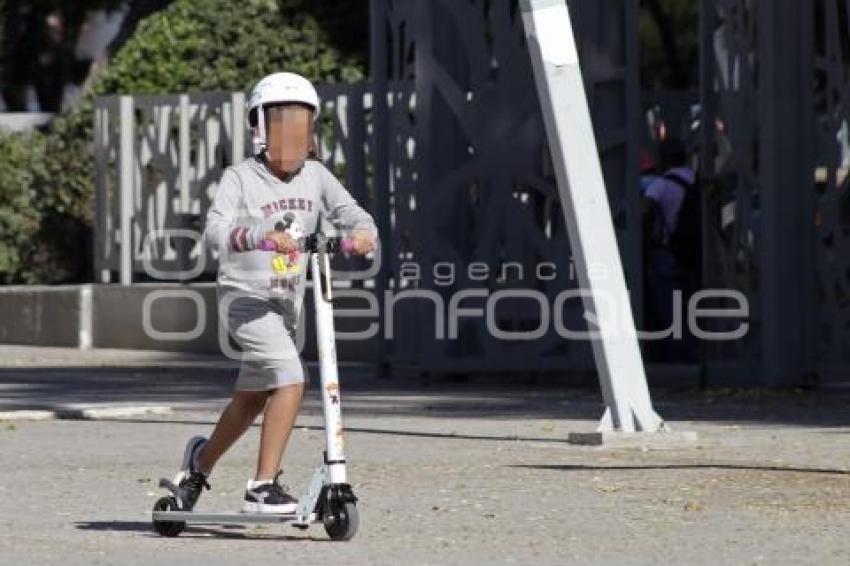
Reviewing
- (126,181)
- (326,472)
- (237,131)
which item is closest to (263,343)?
(326,472)

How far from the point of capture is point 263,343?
9766 millimetres

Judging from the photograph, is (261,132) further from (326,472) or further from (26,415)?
(26,415)

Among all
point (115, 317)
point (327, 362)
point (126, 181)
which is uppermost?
point (126, 181)

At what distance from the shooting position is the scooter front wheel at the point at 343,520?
9.49 metres

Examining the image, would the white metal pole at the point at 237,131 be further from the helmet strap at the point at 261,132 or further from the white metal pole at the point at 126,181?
the helmet strap at the point at 261,132

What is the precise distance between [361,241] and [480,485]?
7.26 ft

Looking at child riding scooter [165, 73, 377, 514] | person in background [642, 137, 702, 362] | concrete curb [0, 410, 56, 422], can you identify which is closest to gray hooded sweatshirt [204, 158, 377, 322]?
child riding scooter [165, 73, 377, 514]

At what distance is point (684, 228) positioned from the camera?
20953mm

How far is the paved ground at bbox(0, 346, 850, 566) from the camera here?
30.8 feet

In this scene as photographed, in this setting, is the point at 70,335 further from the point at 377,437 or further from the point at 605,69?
the point at 377,437

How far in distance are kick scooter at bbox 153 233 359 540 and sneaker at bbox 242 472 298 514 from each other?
34 mm

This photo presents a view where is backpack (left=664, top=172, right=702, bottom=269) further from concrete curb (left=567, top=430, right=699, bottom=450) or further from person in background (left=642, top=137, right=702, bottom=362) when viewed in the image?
concrete curb (left=567, top=430, right=699, bottom=450)

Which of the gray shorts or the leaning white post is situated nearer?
the gray shorts

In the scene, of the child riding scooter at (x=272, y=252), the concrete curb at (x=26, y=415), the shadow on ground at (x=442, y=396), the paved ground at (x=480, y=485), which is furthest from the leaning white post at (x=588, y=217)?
the child riding scooter at (x=272, y=252)
